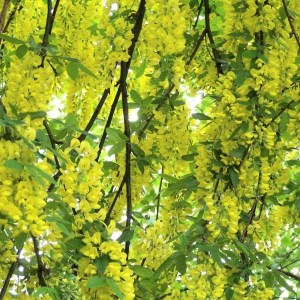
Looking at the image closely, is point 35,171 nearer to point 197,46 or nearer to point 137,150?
point 137,150

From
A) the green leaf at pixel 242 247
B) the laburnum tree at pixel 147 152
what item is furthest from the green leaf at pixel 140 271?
the green leaf at pixel 242 247

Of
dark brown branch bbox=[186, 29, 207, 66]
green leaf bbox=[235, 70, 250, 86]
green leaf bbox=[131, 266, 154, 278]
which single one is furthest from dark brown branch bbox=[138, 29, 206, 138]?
green leaf bbox=[131, 266, 154, 278]

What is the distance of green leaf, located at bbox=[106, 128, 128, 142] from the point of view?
96.5 inches

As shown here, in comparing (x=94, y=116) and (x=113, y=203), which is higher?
(x=94, y=116)

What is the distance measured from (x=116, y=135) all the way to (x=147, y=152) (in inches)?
11.7

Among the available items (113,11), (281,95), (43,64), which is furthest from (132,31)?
(281,95)

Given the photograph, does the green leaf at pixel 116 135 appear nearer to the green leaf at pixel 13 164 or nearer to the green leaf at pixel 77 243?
the green leaf at pixel 77 243

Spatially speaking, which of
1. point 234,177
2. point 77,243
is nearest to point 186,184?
point 234,177

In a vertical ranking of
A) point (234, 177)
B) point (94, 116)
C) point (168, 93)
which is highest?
point (168, 93)

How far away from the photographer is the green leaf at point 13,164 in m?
1.47

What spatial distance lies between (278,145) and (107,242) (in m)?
1.08

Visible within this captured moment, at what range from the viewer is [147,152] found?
2762mm

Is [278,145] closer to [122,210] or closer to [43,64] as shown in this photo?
[122,210]

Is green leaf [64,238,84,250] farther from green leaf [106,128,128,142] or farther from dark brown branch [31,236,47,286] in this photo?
green leaf [106,128,128,142]
